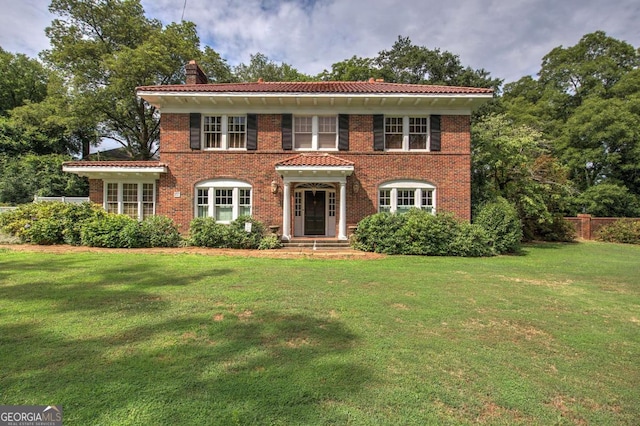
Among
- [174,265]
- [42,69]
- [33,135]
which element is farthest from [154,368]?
[42,69]

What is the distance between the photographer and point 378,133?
14.0 metres

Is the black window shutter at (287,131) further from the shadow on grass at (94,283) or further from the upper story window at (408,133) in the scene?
the shadow on grass at (94,283)

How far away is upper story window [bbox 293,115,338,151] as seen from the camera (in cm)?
1430

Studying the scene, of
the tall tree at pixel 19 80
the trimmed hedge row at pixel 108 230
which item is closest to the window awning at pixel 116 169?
the trimmed hedge row at pixel 108 230

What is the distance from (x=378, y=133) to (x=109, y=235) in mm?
11435

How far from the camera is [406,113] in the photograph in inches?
557

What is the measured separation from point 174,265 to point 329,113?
30.5 feet

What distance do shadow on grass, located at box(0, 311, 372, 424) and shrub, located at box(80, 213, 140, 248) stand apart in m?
8.11

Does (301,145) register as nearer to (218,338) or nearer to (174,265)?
(174,265)

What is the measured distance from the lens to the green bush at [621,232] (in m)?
17.8

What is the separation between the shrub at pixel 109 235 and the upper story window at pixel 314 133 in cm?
743

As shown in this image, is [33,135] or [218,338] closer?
[218,338]

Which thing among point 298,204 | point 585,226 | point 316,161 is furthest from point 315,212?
point 585,226

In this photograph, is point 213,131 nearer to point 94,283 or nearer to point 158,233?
point 158,233
